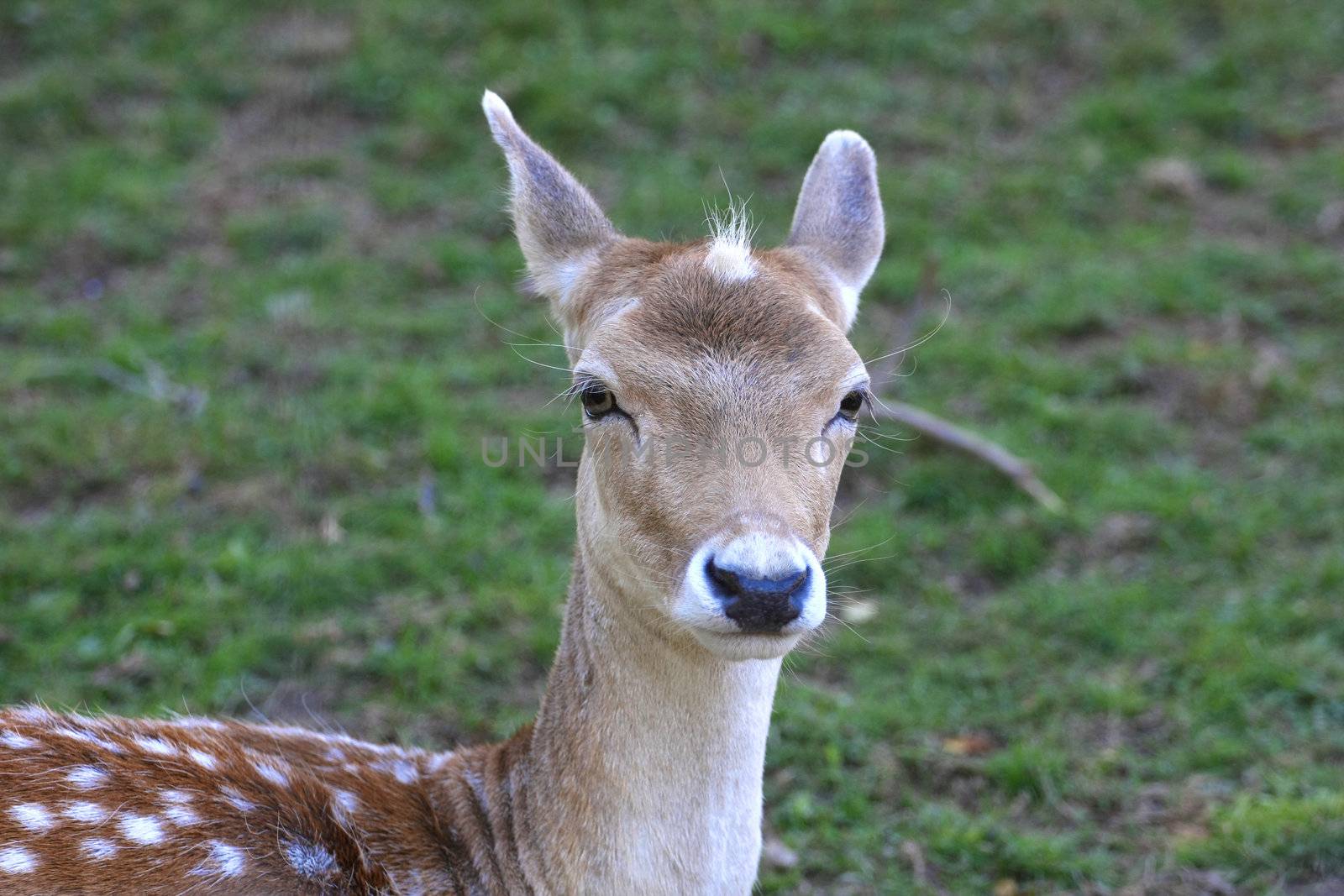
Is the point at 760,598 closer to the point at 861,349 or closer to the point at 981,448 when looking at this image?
the point at 981,448

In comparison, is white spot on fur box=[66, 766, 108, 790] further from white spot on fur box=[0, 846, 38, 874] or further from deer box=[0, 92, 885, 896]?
white spot on fur box=[0, 846, 38, 874]

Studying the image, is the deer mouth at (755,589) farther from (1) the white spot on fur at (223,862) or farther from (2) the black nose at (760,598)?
(1) the white spot on fur at (223,862)

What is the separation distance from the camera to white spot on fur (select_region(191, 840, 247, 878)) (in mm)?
3000

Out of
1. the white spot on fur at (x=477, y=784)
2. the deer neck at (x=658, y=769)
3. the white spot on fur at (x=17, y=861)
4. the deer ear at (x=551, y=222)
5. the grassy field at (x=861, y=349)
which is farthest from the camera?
the grassy field at (x=861, y=349)

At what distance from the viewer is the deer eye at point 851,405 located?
3.31 metres

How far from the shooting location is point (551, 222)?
148 inches

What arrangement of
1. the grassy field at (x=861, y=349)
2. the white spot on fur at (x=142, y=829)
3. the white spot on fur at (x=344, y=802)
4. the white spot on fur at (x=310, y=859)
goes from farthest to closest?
the grassy field at (x=861, y=349)
the white spot on fur at (x=344, y=802)
the white spot on fur at (x=310, y=859)
the white spot on fur at (x=142, y=829)

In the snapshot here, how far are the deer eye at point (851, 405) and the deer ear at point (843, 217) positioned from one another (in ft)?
1.59

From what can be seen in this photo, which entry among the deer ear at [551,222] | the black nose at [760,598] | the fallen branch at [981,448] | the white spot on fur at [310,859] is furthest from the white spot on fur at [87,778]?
the fallen branch at [981,448]

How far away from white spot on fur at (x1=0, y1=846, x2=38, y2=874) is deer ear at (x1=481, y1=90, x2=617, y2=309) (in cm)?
186

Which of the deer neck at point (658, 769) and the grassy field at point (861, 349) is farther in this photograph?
the grassy field at point (861, 349)

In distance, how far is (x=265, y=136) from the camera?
8.71 m

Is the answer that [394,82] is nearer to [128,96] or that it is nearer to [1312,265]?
[128,96]

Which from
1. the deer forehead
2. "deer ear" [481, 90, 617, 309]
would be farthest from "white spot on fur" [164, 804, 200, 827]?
"deer ear" [481, 90, 617, 309]
